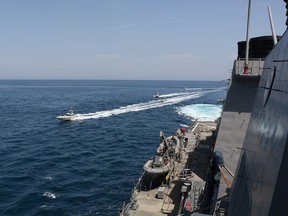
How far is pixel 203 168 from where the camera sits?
26188mm

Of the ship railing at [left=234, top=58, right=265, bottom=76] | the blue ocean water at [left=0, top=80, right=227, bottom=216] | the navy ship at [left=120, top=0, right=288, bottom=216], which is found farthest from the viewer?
the blue ocean water at [left=0, top=80, right=227, bottom=216]

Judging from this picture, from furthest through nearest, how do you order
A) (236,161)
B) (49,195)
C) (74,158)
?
(74,158) → (49,195) → (236,161)

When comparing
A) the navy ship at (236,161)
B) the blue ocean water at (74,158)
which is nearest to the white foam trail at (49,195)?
the blue ocean water at (74,158)

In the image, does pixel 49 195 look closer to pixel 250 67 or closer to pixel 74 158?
pixel 74 158

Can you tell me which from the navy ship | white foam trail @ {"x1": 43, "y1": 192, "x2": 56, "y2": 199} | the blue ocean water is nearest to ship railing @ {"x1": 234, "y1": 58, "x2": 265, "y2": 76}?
the navy ship

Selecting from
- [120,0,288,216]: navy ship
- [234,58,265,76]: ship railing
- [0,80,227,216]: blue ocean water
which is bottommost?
[0,80,227,216]: blue ocean water

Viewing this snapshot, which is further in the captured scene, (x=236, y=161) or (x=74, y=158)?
(x=74, y=158)

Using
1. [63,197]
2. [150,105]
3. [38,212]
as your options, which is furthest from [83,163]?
[150,105]

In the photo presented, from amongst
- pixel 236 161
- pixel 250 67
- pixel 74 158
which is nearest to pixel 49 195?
pixel 74 158

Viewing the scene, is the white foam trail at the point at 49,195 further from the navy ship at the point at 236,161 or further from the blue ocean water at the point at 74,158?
the navy ship at the point at 236,161

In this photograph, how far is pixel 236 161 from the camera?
21.4 metres

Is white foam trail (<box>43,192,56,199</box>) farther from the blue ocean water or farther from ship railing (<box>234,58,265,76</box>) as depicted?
ship railing (<box>234,58,265,76</box>)

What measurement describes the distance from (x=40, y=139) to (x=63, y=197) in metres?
27.6

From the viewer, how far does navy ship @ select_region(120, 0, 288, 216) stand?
15.0 feet
